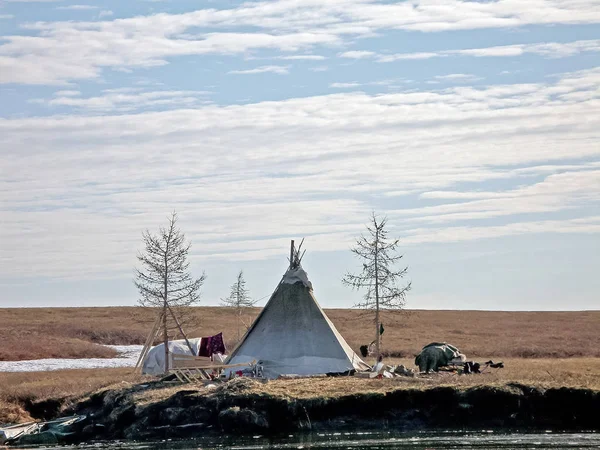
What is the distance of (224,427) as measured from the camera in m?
35.9

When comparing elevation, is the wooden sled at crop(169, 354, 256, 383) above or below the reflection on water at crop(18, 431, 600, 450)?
above

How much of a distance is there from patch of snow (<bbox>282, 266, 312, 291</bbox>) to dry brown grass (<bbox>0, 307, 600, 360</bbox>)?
378 inches

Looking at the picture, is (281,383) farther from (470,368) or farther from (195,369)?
(470,368)

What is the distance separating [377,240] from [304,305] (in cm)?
924

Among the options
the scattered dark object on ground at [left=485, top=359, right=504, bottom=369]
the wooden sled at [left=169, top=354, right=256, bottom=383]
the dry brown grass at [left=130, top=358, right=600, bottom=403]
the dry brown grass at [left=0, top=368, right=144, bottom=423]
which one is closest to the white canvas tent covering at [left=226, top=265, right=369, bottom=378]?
the wooden sled at [left=169, top=354, right=256, bottom=383]

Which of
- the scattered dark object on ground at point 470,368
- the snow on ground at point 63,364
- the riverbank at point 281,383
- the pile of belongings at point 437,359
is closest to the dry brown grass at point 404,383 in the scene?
the riverbank at point 281,383

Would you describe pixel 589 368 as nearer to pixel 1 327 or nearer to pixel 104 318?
pixel 1 327

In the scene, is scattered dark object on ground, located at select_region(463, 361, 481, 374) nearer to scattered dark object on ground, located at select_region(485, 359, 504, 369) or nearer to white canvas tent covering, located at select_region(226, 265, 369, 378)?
scattered dark object on ground, located at select_region(485, 359, 504, 369)

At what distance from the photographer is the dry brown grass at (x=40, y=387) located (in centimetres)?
4297

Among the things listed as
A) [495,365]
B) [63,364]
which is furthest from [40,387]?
[495,365]

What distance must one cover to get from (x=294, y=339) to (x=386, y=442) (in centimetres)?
1388

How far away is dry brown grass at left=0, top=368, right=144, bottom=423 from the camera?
4297cm

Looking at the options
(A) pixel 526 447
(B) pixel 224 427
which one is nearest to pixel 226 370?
(B) pixel 224 427

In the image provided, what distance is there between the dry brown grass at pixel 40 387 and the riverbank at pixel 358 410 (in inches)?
254
